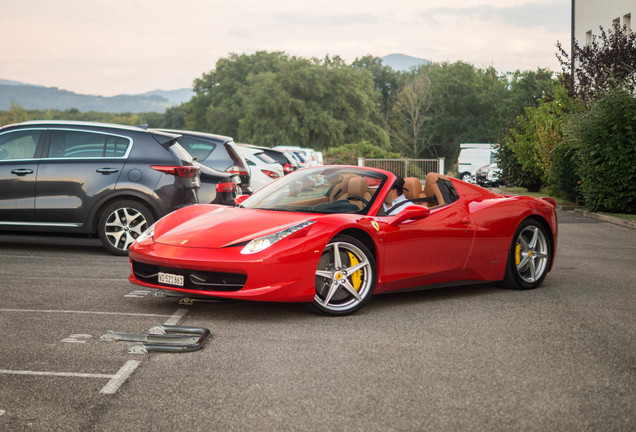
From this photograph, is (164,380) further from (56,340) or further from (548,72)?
(548,72)

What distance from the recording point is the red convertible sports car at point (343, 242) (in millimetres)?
6543

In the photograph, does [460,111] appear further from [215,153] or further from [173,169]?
[173,169]

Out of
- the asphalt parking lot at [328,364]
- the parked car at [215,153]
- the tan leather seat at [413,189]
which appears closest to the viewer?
the asphalt parking lot at [328,364]

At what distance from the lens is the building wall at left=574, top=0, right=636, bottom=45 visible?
31609 mm

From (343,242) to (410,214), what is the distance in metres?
0.79

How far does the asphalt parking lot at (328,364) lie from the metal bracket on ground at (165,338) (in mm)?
82

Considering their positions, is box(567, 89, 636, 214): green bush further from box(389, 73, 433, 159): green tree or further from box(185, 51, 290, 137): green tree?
box(185, 51, 290, 137): green tree

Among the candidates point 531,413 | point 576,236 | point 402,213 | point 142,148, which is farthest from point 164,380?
point 576,236

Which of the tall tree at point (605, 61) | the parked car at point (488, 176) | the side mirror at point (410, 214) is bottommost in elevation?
the parked car at point (488, 176)

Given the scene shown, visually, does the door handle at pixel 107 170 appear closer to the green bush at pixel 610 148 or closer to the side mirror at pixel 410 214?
the side mirror at pixel 410 214

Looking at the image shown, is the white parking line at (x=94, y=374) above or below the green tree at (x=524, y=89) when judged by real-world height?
below

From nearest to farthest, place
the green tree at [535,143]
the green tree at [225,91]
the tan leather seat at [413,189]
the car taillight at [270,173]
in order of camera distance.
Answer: the tan leather seat at [413,189], the car taillight at [270,173], the green tree at [535,143], the green tree at [225,91]

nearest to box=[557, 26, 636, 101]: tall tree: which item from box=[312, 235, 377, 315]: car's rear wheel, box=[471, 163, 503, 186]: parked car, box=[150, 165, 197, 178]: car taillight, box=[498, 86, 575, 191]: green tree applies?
box=[498, 86, 575, 191]: green tree

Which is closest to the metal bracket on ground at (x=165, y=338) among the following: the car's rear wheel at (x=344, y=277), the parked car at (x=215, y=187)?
the car's rear wheel at (x=344, y=277)
